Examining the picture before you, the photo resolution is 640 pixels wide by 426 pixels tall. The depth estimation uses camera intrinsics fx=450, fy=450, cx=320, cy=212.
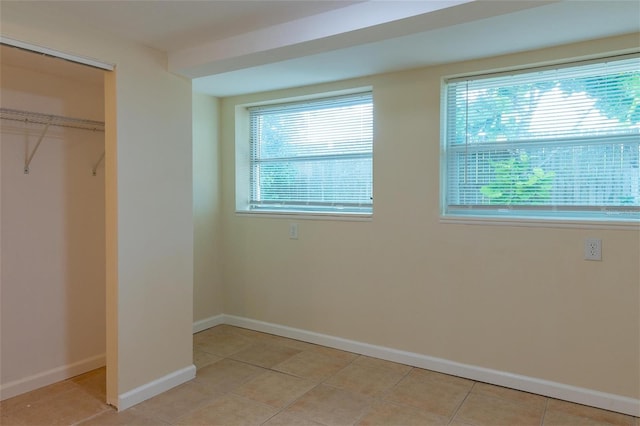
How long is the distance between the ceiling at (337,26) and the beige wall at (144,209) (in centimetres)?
13

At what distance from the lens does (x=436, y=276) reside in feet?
10.5

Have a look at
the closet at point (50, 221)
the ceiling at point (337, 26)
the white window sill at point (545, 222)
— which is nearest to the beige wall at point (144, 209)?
the ceiling at point (337, 26)

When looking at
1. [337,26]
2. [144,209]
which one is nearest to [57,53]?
[144,209]

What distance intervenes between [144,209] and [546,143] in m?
2.55

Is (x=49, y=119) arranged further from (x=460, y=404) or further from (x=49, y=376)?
(x=460, y=404)

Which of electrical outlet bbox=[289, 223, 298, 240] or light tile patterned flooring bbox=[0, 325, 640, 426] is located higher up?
electrical outlet bbox=[289, 223, 298, 240]

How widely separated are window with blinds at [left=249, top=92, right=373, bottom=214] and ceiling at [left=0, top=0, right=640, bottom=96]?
745 millimetres

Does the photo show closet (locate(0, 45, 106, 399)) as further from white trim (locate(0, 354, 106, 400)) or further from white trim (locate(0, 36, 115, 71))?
white trim (locate(0, 36, 115, 71))

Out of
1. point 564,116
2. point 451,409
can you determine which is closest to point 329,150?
point 564,116

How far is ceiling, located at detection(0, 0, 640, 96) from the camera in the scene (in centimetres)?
203

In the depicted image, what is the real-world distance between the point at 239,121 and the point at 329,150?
99 centimetres

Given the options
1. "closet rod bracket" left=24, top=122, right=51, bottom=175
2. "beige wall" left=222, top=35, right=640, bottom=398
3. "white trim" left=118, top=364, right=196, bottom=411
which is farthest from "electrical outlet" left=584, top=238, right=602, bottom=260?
"closet rod bracket" left=24, top=122, right=51, bottom=175

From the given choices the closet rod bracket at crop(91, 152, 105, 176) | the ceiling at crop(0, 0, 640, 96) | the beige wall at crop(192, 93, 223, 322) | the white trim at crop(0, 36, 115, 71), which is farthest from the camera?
the beige wall at crop(192, 93, 223, 322)

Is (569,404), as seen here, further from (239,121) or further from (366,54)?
(239,121)
